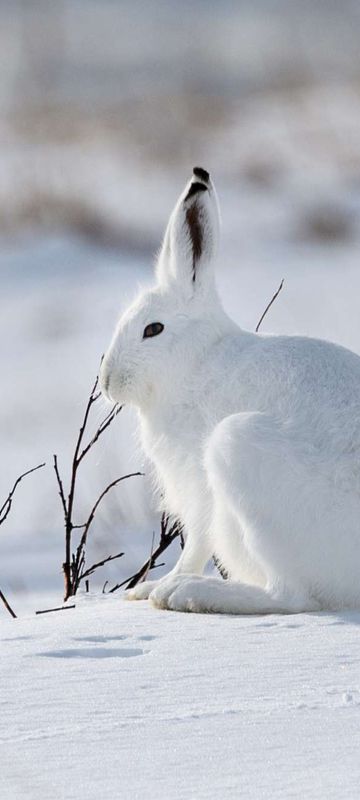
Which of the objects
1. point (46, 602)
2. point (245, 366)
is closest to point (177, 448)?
point (245, 366)

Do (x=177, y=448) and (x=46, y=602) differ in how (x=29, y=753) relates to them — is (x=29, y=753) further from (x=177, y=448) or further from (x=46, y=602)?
(x=46, y=602)

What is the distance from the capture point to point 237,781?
2215mm

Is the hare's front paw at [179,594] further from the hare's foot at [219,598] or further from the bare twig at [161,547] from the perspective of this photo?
the bare twig at [161,547]

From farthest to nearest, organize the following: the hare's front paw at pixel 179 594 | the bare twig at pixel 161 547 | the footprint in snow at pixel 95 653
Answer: the bare twig at pixel 161 547 < the hare's front paw at pixel 179 594 < the footprint in snow at pixel 95 653

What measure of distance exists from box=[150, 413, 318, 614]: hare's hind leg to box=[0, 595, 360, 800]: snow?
0.37 ft

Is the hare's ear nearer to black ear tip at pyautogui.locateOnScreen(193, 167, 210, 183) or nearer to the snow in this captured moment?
black ear tip at pyautogui.locateOnScreen(193, 167, 210, 183)

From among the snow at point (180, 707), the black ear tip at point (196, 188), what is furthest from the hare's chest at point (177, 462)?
the black ear tip at point (196, 188)

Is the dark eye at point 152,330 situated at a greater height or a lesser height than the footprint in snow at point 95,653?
greater

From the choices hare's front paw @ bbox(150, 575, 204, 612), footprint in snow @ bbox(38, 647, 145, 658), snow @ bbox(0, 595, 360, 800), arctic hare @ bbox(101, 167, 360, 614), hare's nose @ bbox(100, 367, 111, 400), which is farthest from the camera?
hare's nose @ bbox(100, 367, 111, 400)

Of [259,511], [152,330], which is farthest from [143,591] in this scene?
[152,330]

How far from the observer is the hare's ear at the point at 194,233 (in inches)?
172

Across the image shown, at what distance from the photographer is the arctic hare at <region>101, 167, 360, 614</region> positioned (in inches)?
144

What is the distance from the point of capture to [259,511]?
12.1 ft

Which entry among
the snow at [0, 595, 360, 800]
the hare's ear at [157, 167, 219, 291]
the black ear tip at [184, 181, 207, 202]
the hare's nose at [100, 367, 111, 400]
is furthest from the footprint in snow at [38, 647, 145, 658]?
the black ear tip at [184, 181, 207, 202]
